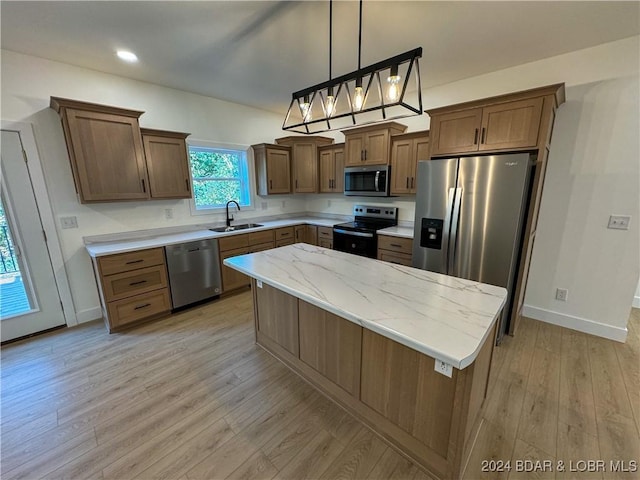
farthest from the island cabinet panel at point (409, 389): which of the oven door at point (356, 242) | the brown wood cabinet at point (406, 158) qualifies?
the brown wood cabinet at point (406, 158)

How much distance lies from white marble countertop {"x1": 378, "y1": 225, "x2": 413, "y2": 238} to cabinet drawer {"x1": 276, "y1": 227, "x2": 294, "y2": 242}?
1502mm

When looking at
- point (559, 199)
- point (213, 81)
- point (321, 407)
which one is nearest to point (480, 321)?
point (321, 407)

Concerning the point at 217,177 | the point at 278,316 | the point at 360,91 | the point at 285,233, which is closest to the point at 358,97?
the point at 360,91

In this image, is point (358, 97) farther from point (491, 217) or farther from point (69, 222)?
point (69, 222)

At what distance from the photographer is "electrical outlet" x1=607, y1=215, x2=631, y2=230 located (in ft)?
7.81

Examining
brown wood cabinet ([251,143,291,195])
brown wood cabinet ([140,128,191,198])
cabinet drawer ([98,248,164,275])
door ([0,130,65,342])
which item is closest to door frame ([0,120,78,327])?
door ([0,130,65,342])

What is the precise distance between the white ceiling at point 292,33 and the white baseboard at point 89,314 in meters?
2.60

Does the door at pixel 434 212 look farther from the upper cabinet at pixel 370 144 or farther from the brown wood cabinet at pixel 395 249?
the upper cabinet at pixel 370 144

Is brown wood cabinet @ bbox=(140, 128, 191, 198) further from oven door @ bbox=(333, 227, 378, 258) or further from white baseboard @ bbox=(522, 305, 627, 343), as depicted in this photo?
white baseboard @ bbox=(522, 305, 627, 343)

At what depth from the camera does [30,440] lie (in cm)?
160

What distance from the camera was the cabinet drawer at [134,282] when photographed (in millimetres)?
→ 2625

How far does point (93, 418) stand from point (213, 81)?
11.0 ft

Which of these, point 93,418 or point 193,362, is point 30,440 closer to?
point 93,418

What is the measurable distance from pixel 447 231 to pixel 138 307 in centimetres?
338
